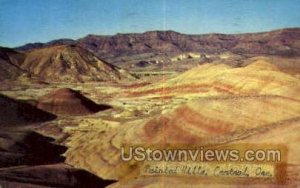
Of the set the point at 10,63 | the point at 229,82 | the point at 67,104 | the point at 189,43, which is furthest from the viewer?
the point at 10,63

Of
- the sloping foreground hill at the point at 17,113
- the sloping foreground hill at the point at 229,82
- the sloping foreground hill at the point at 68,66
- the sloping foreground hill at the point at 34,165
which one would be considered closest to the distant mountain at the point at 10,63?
the sloping foreground hill at the point at 68,66

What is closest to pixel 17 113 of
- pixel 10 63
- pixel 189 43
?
pixel 10 63

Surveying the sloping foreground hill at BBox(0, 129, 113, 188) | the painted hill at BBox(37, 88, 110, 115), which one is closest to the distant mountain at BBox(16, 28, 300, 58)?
the painted hill at BBox(37, 88, 110, 115)

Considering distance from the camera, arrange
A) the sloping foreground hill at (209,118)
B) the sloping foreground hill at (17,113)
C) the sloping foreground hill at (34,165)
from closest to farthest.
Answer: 1. the sloping foreground hill at (209,118)
2. the sloping foreground hill at (34,165)
3. the sloping foreground hill at (17,113)

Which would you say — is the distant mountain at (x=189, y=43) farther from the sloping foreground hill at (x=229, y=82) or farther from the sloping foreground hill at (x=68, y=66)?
the sloping foreground hill at (x=229, y=82)

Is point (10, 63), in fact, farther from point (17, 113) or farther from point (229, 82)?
point (229, 82)

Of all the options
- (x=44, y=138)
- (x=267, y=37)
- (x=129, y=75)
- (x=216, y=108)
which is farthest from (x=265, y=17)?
(x=44, y=138)

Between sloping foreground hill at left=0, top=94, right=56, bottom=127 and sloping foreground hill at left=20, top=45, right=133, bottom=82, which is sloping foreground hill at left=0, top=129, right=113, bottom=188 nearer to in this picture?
sloping foreground hill at left=0, top=94, right=56, bottom=127
